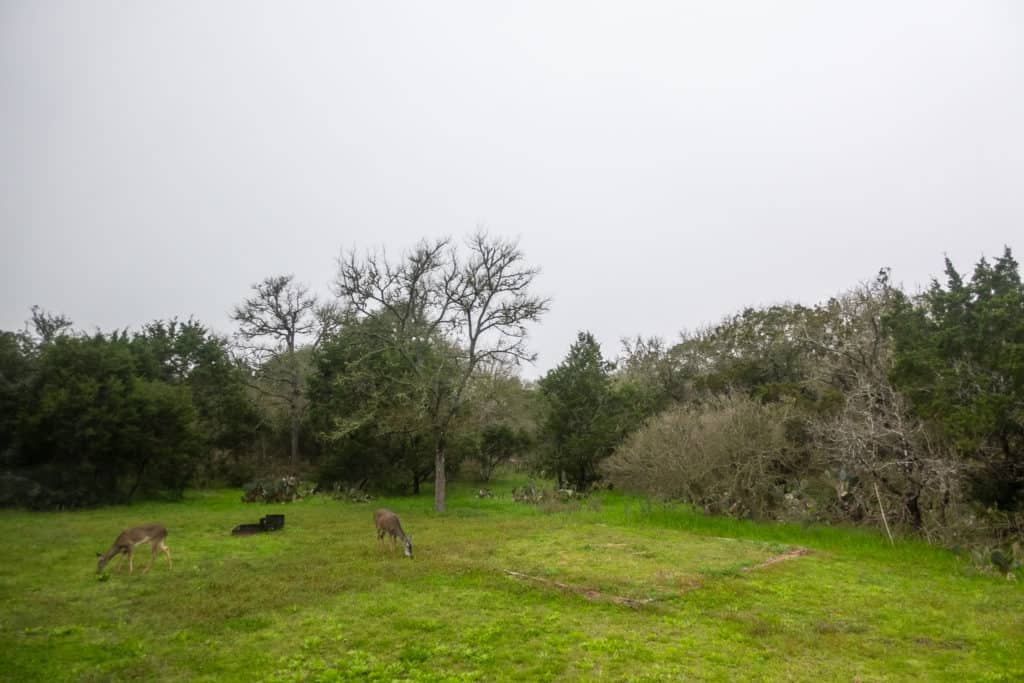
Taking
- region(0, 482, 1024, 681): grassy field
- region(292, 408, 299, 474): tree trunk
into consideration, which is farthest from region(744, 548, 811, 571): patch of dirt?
region(292, 408, 299, 474): tree trunk

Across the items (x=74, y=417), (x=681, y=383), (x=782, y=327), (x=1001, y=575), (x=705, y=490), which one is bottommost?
(x=1001, y=575)

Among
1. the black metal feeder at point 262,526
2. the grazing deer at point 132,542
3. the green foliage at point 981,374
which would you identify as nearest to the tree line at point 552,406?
the green foliage at point 981,374

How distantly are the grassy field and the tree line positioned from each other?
121 inches

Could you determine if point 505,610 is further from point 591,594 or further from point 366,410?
point 366,410

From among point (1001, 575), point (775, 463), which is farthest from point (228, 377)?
point (1001, 575)

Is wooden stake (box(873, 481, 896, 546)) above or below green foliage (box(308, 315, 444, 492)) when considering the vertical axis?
below

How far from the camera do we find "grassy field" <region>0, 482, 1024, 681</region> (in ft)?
25.0

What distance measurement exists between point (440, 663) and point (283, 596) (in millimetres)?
4365

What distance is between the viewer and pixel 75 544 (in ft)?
48.8

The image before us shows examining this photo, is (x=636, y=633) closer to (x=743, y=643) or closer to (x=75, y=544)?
(x=743, y=643)

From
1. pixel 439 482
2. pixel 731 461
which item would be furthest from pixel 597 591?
pixel 439 482

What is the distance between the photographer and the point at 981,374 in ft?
51.6

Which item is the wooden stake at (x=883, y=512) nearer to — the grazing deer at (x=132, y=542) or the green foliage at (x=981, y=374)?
the green foliage at (x=981, y=374)

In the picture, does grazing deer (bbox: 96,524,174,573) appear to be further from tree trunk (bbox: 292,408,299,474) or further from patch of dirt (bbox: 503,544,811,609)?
tree trunk (bbox: 292,408,299,474)
